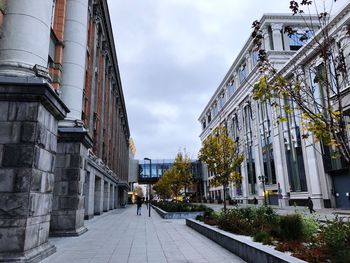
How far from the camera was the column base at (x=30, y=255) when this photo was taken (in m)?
6.75

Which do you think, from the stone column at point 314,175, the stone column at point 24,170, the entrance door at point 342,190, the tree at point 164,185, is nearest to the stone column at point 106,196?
the tree at point 164,185

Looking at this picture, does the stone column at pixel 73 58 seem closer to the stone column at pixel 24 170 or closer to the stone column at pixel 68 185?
the stone column at pixel 68 185

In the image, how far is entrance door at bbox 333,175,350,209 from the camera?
3106 centimetres

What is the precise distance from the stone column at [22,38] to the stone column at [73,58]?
5971mm

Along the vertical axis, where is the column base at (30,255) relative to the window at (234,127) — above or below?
below

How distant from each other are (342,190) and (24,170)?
110ft

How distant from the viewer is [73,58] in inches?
602

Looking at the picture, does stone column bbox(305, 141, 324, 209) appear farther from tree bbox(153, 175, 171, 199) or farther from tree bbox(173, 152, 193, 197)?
tree bbox(153, 175, 171, 199)

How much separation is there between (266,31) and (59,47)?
4135 centimetres

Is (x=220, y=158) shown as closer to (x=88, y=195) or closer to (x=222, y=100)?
(x=88, y=195)

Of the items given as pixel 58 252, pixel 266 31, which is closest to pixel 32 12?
pixel 58 252

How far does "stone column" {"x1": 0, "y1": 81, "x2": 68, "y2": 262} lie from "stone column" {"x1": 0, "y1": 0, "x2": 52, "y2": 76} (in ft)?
2.73

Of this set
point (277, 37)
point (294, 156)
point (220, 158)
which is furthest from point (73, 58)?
point (277, 37)

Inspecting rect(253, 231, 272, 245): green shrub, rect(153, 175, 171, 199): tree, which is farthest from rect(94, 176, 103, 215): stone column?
rect(153, 175, 171, 199): tree
